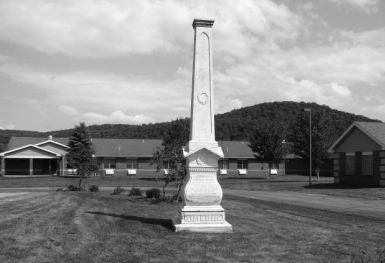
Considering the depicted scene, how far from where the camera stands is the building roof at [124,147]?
170ft

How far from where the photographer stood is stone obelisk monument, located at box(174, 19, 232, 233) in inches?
383

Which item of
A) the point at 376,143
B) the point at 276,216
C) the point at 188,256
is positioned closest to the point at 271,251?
the point at 188,256

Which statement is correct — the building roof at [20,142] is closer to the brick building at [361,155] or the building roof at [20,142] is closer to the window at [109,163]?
the window at [109,163]

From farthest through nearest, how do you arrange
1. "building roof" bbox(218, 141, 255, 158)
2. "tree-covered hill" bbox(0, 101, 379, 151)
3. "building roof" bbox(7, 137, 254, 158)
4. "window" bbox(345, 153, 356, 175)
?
"tree-covered hill" bbox(0, 101, 379, 151) < "building roof" bbox(218, 141, 255, 158) < "building roof" bbox(7, 137, 254, 158) < "window" bbox(345, 153, 356, 175)

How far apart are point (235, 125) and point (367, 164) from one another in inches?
2210

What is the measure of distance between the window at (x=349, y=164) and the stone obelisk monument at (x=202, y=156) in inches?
970

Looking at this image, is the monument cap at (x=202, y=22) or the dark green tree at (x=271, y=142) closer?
the monument cap at (x=202, y=22)

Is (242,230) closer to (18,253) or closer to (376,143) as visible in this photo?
(18,253)

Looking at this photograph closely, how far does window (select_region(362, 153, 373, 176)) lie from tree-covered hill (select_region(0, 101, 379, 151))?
46528 millimetres

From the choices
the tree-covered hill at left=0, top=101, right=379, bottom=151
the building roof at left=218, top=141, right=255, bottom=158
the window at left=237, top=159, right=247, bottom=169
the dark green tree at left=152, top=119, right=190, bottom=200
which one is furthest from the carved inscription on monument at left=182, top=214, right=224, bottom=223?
the tree-covered hill at left=0, top=101, right=379, bottom=151

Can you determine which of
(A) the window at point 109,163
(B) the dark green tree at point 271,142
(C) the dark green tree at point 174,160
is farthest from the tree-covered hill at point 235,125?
(C) the dark green tree at point 174,160

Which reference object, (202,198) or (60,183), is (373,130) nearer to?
(202,198)

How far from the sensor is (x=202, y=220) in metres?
9.74

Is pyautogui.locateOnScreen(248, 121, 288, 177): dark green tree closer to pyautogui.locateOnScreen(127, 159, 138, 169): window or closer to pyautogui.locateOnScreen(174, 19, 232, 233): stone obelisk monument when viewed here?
pyautogui.locateOnScreen(127, 159, 138, 169): window
